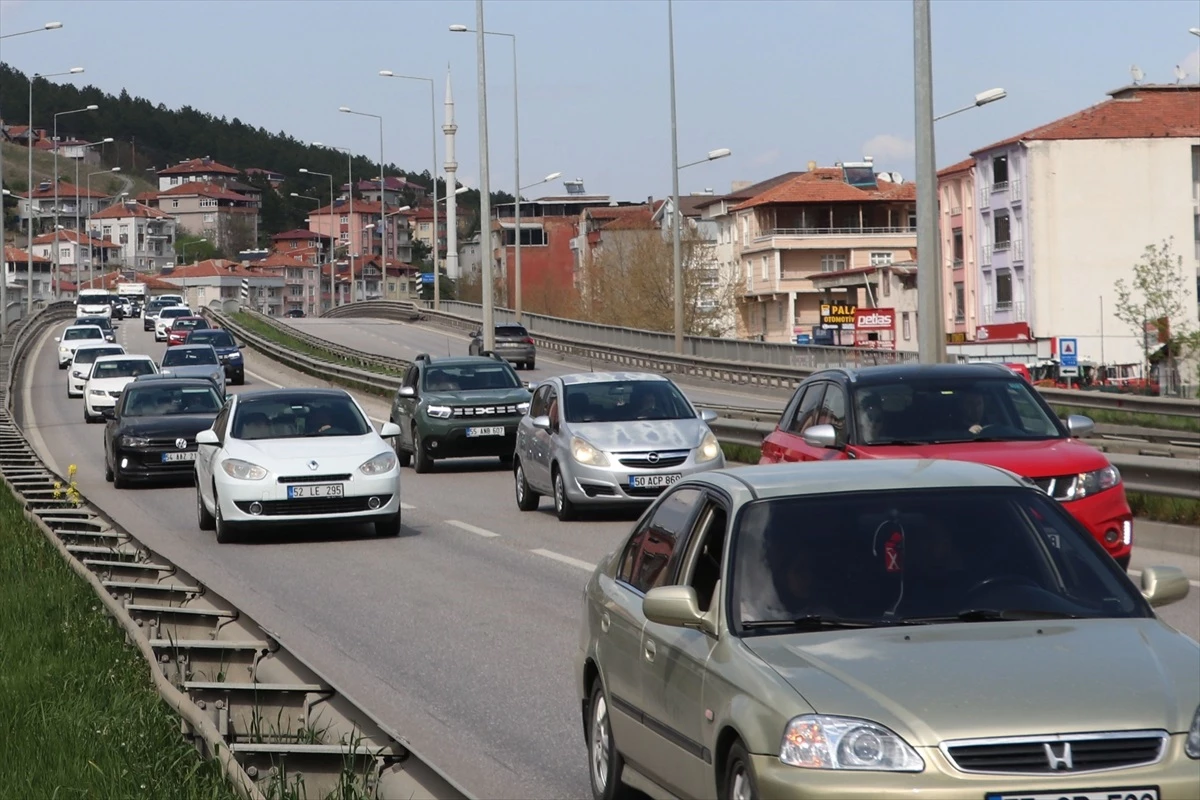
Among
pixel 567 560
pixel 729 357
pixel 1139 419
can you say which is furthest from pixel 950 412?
pixel 729 357

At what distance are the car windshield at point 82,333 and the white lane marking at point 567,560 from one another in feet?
172

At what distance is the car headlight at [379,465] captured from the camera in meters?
19.0

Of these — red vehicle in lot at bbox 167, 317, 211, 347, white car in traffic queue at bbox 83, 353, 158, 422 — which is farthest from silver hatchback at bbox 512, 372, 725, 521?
red vehicle in lot at bbox 167, 317, 211, 347

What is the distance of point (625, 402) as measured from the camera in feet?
70.4

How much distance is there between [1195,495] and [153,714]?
10.7 metres

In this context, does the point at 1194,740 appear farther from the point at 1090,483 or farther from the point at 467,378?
the point at 467,378

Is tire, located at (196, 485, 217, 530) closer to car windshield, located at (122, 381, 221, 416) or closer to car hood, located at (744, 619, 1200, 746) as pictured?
car windshield, located at (122, 381, 221, 416)

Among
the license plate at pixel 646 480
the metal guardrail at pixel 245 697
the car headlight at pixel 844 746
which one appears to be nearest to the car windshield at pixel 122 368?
the license plate at pixel 646 480

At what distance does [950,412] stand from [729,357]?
46.7m

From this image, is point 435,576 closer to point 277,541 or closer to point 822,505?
point 277,541

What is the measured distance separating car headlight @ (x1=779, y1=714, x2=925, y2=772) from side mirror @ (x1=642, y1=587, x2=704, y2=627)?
0.87 metres

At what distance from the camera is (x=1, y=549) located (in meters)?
15.2

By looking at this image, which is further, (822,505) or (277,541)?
(277,541)

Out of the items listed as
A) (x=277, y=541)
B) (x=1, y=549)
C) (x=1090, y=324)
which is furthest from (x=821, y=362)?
(x=1, y=549)
